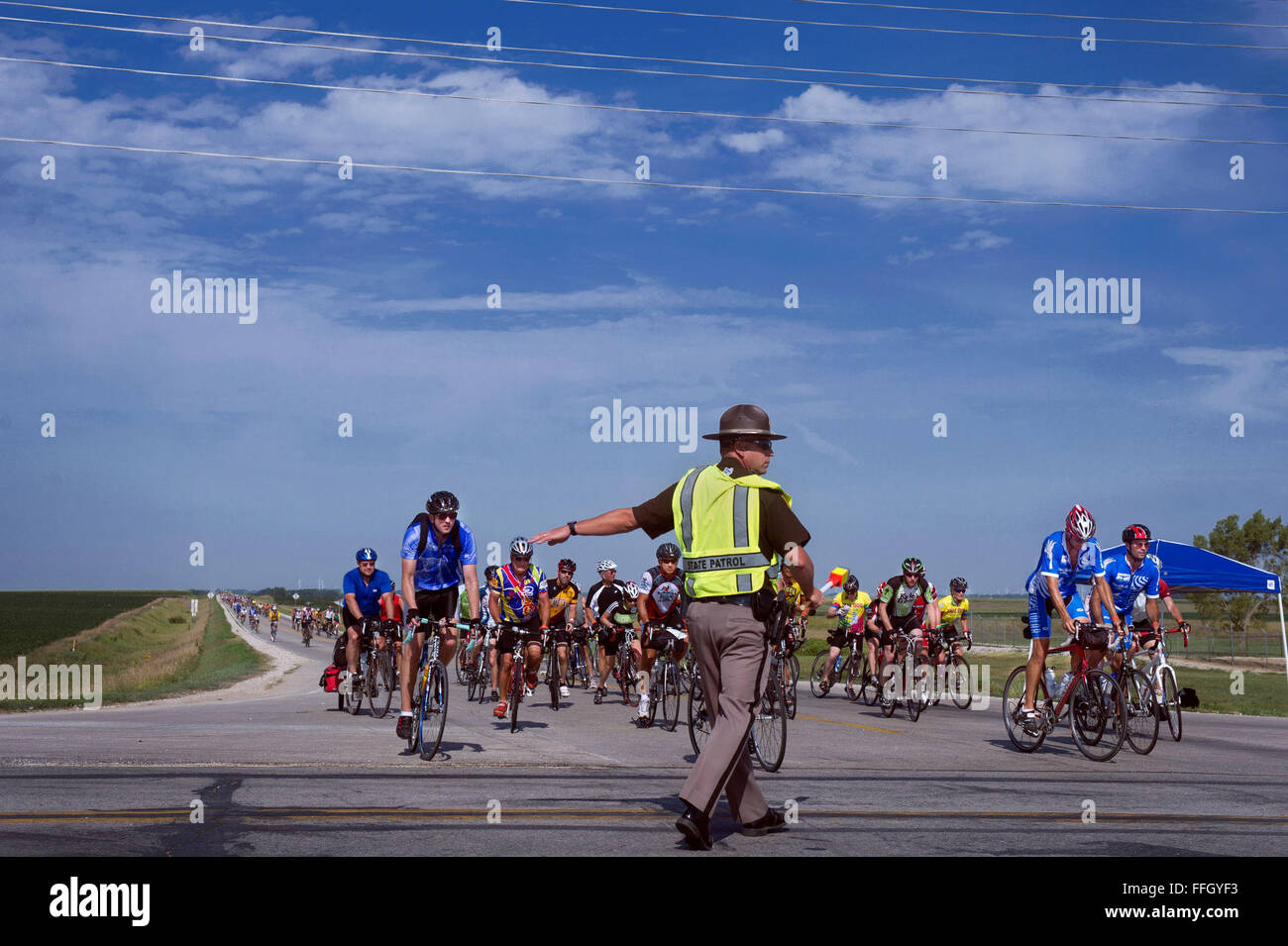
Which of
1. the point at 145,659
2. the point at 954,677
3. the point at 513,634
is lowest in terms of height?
the point at 145,659

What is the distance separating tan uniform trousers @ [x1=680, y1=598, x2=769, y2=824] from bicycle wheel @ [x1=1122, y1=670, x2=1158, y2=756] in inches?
265

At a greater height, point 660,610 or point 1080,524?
point 1080,524

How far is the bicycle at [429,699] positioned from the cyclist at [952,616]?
9.65m

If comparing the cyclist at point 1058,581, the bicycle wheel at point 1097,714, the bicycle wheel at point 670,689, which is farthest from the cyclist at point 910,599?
the bicycle wheel at point 1097,714

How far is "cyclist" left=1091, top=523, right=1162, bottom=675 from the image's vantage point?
1323 cm

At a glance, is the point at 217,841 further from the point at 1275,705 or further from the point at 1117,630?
the point at 1275,705

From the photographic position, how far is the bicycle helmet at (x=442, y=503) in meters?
10.5

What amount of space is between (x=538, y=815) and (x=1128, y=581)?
330 inches

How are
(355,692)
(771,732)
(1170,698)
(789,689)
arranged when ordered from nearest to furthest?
(771,732) → (1170,698) → (355,692) → (789,689)

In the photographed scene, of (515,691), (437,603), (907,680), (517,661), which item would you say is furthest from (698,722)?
(907,680)

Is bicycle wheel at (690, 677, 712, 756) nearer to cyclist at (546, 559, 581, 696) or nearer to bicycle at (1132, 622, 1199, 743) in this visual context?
bicycle at (1132, 622, 1199, 743)

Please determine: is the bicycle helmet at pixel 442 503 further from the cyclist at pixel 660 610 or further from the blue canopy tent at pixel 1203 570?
the blue canopy tent at pixel 1203 570

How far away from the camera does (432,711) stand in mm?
10828

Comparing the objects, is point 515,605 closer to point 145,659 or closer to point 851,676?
point 851,676
